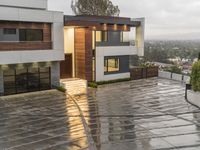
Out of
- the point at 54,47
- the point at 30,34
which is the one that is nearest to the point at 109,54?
the point at 54,47

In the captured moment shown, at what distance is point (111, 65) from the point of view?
32906 mm

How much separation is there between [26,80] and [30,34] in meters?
4.14

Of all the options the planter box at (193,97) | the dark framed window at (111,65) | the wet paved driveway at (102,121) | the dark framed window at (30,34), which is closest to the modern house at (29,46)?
the dark framed window at (30,34)

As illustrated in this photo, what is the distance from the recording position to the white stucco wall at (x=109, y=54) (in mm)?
31078

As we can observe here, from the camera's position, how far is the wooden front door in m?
30.2

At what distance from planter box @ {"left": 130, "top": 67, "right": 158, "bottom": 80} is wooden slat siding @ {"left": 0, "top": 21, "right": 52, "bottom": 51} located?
1163 centimetres

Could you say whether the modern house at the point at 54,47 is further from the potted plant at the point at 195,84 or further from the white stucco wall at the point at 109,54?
the potted plant at the point at 195,84

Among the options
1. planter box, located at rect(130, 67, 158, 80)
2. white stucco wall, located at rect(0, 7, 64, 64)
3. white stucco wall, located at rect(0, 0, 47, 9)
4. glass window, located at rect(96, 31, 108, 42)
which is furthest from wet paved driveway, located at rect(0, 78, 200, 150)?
white stucco wall, located at rect(0, 0, 47, 9)

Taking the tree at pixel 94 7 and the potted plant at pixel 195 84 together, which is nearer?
the potted plant at pixel 195 84

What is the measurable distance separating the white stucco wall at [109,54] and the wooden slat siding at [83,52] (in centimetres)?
121

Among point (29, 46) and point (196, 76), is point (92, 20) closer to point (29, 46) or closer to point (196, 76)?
point (29, 46)

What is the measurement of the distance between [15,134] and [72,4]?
36.9 meters

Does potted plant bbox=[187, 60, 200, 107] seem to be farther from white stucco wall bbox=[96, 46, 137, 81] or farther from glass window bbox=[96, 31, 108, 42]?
glass window bbox=[96, 31, 108, 42]

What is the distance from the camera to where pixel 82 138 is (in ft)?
48.7
